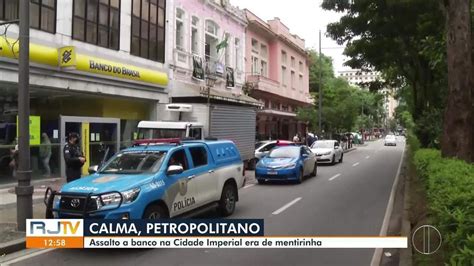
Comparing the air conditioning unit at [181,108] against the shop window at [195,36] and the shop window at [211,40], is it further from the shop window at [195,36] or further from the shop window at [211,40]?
the shop window at [211,40]

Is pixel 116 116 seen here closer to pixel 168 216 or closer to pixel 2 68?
pixel 2 68

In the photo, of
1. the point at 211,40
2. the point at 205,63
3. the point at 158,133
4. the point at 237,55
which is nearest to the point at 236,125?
the point at 158,133

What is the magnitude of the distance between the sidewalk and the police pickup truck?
714mm

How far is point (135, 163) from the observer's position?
362 inches

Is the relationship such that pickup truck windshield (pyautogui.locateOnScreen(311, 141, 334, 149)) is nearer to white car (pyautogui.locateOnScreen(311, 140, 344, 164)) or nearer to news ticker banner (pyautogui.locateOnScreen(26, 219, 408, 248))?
white car (pyautogui.locateOnScreen(311, 140, 344, 164))

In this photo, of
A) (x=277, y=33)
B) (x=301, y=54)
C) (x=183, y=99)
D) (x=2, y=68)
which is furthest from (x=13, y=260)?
(x=301, y=54)

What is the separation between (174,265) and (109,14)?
15.7m

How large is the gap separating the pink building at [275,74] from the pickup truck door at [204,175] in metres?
23.3

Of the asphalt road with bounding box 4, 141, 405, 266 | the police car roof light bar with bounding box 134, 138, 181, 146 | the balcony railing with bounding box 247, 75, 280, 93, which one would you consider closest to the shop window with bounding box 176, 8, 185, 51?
the balcony railing with bounding box 247, 75, 280, 93

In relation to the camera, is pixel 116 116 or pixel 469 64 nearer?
pixel 469 64

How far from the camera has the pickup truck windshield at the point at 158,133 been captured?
58.2ft

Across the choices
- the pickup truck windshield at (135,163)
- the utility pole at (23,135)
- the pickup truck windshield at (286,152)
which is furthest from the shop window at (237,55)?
the utility pole at (23,135)

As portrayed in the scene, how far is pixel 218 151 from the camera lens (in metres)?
11.2

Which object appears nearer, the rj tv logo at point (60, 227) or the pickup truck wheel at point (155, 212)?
the rj tv logo at point (60, 227)
